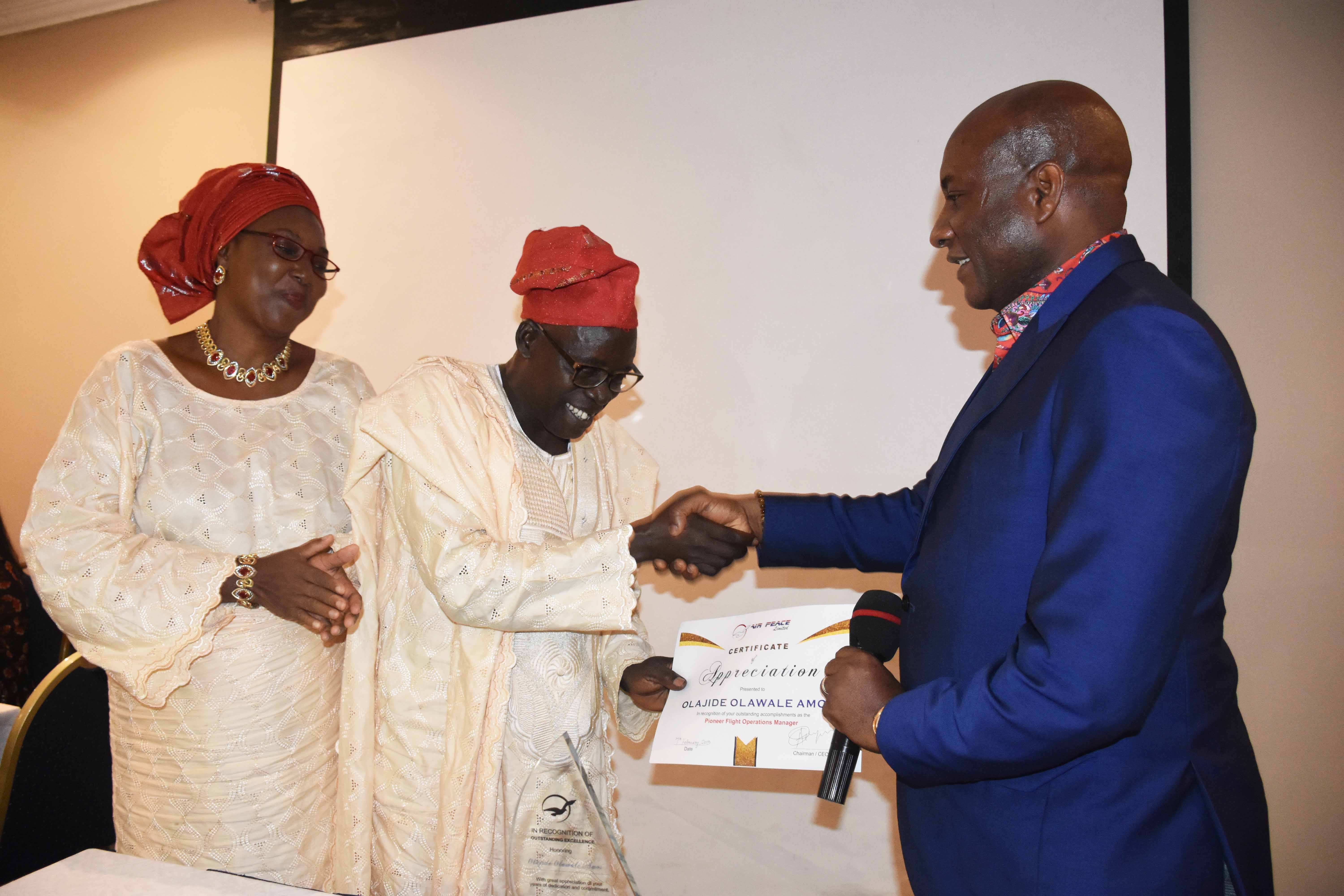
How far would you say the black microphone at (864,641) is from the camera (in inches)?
56.8

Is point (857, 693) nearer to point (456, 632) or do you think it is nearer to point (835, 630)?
point (835, 630)

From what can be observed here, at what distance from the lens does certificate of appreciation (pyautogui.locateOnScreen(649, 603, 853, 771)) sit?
1560mm

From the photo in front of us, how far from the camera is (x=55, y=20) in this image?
495 cm

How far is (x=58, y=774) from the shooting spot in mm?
2453

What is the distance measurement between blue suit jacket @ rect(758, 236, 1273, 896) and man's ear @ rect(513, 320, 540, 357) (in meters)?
0.97

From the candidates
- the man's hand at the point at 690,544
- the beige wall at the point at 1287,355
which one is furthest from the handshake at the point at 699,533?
the beige wall at the point at 1287,355

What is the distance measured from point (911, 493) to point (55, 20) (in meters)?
5.60

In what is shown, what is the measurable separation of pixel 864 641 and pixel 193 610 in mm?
1460

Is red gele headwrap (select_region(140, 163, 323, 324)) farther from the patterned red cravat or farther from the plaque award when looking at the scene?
the patterned red cravat

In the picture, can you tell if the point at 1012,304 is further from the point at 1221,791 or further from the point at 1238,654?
the point at 1238,654

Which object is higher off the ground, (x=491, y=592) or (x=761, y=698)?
(x=491, y=592)

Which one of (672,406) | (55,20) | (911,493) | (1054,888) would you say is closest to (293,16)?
(55,20)
